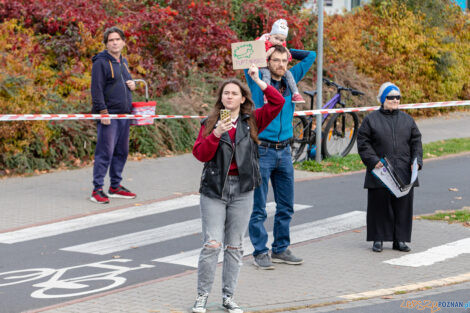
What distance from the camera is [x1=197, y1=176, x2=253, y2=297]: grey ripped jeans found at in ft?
21.0

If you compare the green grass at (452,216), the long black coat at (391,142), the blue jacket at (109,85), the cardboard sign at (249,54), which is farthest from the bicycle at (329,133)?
the cardboard sign at (249,54)

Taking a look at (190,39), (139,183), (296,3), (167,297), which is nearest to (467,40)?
(296,3)

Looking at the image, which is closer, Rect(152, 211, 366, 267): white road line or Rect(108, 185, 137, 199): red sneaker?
Rect(152, 211, 366, 267): white road line

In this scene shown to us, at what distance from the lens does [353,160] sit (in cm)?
1473

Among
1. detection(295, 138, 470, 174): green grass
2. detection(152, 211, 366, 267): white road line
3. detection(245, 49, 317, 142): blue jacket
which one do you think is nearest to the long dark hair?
detection(245, 49, 317, 142): blue jacket

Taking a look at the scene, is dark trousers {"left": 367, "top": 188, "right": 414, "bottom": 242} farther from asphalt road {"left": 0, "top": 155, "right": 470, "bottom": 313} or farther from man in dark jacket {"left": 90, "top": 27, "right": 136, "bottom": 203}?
man in dark jacket {"left": 90, "top": 27, "right": 136, "bottom": 203}

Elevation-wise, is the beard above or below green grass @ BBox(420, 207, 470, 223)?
above

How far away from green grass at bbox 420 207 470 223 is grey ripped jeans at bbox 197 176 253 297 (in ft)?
13.7

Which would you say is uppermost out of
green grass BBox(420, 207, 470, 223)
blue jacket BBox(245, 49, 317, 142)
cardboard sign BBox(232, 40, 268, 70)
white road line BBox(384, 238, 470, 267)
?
cardboard sign BBox(232, 40, 268, 70)

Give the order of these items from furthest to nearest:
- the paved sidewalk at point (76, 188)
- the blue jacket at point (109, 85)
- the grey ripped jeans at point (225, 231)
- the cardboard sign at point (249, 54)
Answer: the blue jacket at point (109, 85) < the paved sidewalk at point (76, 188) < the cardboard sign at point (249, 54) < the grey ripped jeans at point (225, 231)

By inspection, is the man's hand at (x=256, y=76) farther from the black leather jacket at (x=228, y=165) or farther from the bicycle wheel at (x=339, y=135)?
the bicycle wheel at (x=339, y=135)

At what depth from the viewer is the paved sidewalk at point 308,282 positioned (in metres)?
6.70

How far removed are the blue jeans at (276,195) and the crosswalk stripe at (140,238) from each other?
159cm

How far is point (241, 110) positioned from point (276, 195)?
1.58 meters
